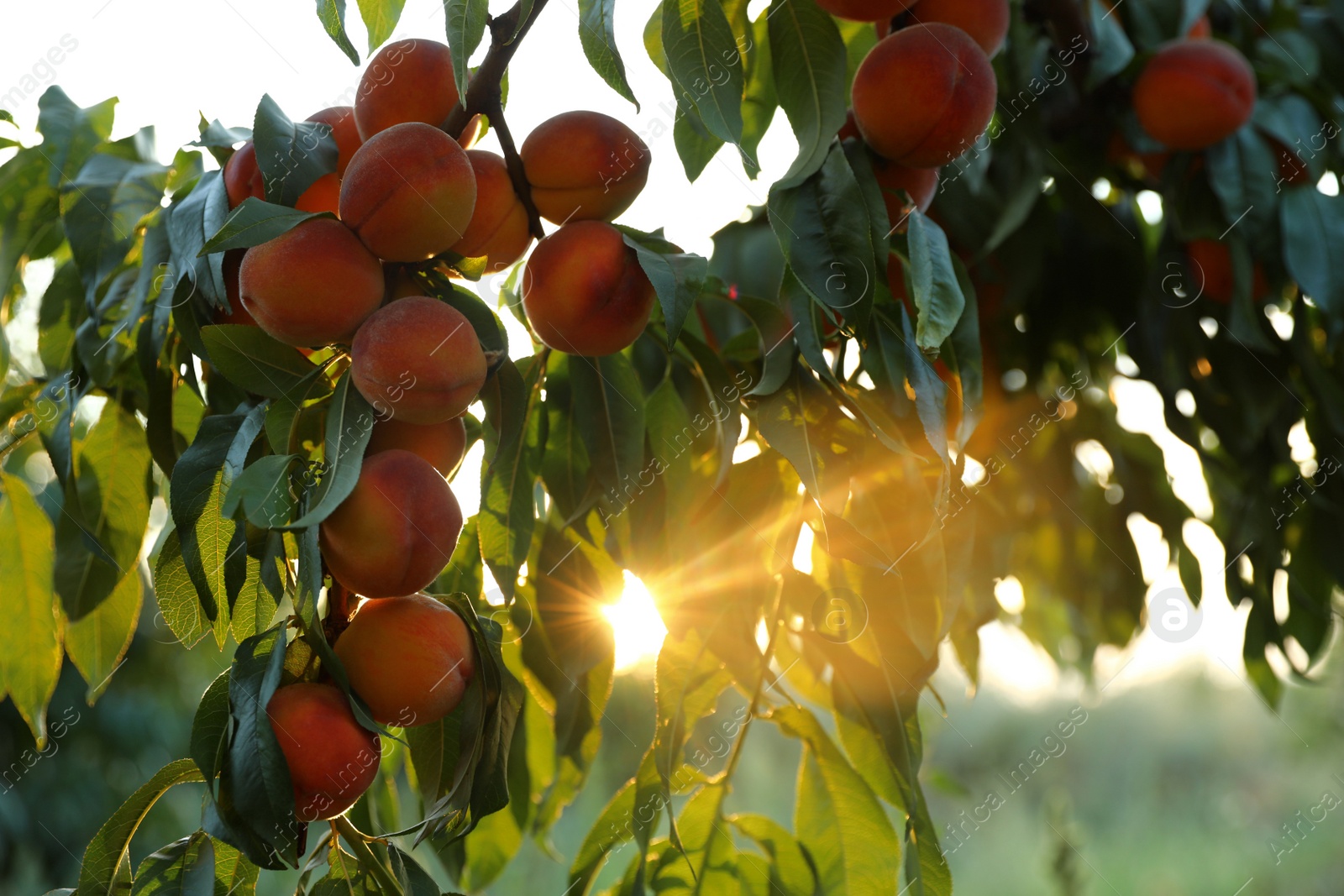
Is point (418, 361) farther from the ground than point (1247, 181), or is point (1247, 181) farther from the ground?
point (418, 361)

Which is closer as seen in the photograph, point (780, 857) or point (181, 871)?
point (181, 871)

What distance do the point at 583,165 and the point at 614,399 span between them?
12 cm

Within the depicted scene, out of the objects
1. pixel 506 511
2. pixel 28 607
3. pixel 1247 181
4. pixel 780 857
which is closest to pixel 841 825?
pixel 780 857

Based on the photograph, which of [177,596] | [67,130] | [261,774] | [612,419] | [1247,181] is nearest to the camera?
[261,774]

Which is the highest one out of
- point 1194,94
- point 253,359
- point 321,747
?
point 253,359

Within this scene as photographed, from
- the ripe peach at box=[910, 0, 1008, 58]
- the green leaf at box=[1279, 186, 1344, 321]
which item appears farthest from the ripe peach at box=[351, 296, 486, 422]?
the green leaf at box=[1279, 186, 1344, 321]

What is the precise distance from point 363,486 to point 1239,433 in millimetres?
710

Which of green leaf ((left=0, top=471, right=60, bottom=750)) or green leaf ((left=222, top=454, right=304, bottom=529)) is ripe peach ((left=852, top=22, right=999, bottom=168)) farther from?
green leaf ((left=0, top=471, right=60, bottom=750))

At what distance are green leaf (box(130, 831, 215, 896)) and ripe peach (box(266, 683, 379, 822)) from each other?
0.05 metres

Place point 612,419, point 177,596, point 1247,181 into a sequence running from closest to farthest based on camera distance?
point 177,596 < point 612,419 < point 1247,181

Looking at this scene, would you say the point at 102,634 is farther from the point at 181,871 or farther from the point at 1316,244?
the point at 1316,244

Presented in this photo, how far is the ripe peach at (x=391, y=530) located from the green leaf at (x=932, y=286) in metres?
0.21

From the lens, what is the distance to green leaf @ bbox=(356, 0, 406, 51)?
479 millimetres

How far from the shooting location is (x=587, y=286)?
1.45 ft
